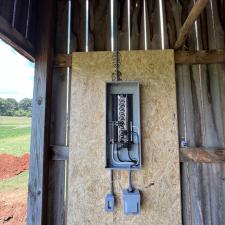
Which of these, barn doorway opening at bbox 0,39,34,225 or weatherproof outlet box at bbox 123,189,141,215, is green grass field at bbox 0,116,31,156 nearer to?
barn doorway opening at bbox 0,39,34,225

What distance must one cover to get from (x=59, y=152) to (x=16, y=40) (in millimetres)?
978

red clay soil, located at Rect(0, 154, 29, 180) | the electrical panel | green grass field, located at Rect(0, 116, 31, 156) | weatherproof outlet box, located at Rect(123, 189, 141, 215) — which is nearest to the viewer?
weatherproof outlet box, located at Rect(123, 189, 141, 215)

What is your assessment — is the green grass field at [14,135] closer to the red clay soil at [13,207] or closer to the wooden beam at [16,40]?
the red clay soil at [13,207]

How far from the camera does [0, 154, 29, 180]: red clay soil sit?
2125 mm

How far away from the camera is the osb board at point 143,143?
154 centimetres

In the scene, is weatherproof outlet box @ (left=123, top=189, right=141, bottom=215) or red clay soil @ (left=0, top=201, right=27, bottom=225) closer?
weatherproof outlet box @ (left=123, top=189, right=141, bottom=215)

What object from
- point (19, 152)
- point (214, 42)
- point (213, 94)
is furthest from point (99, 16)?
point (19, 152)

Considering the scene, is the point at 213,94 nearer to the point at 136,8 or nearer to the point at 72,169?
the point at 136,8

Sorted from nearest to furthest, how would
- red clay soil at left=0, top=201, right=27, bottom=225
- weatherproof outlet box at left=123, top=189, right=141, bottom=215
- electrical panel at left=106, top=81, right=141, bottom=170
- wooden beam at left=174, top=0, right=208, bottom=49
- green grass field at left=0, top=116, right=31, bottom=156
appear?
wooden beam at left=174, top=0, right=208, bottom=49
weatherproof outlet box at left=123, top=189, right=141, bottom=215
electrical panel at left=106, top=81, right=141, bottom=170
green grass field at left=0, top=116, right=31, bottom=156
red clay soil at left=0, top=201, right=27, bottom=225

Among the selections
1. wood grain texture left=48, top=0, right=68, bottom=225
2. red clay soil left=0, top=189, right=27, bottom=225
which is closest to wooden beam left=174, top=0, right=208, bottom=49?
wood grain texture left=48, top=0, right=68, bottom=225

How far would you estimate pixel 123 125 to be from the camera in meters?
1.62

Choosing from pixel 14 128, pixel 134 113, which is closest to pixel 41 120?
pixel 14 128

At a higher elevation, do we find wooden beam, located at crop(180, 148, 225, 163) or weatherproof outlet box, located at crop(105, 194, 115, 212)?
wooden beam, located at crop(180, 148, 225, 163)

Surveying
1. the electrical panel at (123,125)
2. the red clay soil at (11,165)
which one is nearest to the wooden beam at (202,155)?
the electrical panel at (123,125)
